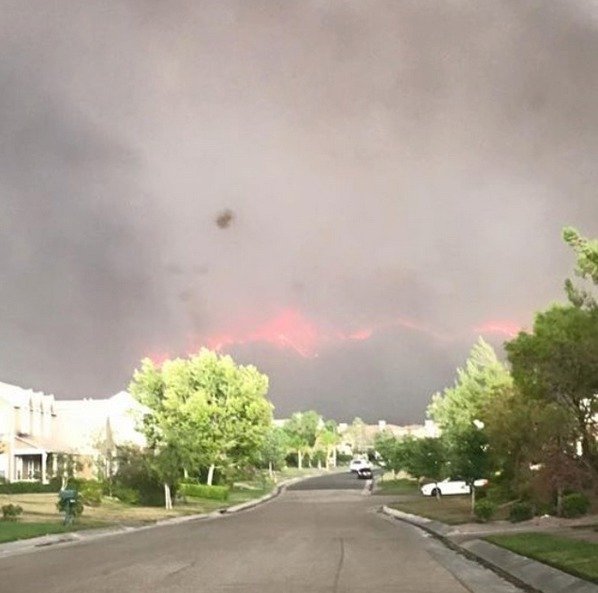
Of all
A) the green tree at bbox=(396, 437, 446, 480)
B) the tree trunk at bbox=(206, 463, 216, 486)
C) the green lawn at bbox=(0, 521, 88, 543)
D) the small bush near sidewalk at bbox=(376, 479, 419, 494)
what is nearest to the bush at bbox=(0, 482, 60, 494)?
the tree trunk at bbox=(206, 463, 216, 486)

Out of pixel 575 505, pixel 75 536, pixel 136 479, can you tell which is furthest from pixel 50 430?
pixel 575 505

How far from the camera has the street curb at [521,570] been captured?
54.6 feet

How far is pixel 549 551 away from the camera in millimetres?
21797

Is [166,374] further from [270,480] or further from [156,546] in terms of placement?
[156,546]

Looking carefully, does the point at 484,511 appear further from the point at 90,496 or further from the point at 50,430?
the point at 50,430

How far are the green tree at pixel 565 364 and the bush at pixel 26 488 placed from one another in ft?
126

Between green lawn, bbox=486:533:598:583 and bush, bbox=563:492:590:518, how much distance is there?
6406 mm

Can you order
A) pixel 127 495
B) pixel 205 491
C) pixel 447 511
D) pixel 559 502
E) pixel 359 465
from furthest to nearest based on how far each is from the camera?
pixel 359 465 < pixel 205 491 < pixel 127 495 < pixel 447 511 < pixel 559 502

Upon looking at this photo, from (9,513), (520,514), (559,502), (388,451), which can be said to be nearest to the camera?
(559,502)

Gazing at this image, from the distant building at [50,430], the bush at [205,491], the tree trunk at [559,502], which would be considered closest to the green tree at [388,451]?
the bush at [205,491]

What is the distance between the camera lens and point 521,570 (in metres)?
19.9

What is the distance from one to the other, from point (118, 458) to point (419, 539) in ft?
112

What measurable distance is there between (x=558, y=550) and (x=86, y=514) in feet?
98.8

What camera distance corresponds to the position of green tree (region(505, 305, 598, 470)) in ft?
99.7
